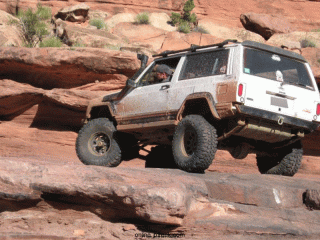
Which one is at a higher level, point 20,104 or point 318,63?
point 318,63

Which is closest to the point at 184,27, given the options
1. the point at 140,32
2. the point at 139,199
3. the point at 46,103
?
the point at 140,32

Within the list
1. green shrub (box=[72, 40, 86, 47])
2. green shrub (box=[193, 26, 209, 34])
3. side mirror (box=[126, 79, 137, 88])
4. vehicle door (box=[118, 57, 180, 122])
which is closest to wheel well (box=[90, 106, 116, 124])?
vehicle door (box=[118, 57, 180, 122])

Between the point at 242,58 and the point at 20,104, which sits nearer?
the point at 242,58

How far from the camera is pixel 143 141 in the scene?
10.3 metres

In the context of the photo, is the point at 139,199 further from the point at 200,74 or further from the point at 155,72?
the point at 155,72

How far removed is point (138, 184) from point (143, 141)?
389 cm

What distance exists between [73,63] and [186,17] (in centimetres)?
1322

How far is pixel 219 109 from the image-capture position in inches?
326

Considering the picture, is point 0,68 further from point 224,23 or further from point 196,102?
point 224,23

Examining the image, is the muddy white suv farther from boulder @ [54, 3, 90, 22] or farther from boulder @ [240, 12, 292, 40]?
boulder @ [240, 12, 292, 40]

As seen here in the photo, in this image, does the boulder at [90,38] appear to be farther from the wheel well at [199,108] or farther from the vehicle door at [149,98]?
the wheel well at [199,108]

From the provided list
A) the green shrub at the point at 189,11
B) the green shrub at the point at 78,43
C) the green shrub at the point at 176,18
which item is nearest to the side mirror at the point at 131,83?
the green shrub at the point at 78,43

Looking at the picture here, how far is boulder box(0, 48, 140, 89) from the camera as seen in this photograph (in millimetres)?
13844

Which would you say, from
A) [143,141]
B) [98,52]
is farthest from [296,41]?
[143,141]
